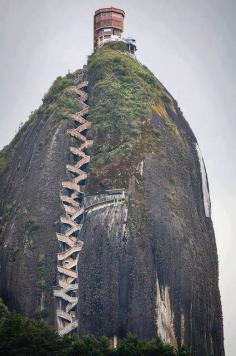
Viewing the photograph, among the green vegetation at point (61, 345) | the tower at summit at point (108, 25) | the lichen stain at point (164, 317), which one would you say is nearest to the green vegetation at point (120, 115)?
the tower at summit at point (108, 25)

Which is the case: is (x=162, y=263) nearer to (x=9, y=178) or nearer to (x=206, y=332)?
(x=206, y=332)

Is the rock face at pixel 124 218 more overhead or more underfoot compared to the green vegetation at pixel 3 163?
more underfoot

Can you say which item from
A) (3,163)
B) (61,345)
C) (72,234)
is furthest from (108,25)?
(61,345)

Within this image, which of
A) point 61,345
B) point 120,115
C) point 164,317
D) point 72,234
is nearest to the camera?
point 61,345

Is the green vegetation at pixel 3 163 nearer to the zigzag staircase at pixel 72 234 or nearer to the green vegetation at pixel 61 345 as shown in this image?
the zigzag staircase at pixel 72 234

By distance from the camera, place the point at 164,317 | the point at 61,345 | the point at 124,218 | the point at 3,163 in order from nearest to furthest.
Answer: the point at 61,345 < the point at 164,317 < the point at 124,218 < the point at 3,163

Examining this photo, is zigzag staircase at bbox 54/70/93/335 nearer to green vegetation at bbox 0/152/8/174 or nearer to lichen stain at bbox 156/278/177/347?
lichen stain at bbox 156/278/177/347

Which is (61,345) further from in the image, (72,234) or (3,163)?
(3,163)
